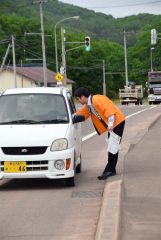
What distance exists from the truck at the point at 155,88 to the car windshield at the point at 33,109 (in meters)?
58.0

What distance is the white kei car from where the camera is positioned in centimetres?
1108

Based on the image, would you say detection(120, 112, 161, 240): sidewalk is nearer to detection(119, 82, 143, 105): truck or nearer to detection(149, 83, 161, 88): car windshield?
detection(149, 83, 161, 88): car windshield

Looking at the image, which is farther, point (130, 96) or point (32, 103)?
point (130, 96)

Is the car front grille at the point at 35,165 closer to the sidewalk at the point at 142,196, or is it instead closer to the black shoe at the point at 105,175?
the sidewalk at the point at 142,196

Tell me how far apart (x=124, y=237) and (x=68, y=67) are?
11899 cm

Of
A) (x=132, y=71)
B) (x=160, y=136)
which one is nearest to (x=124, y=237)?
(x=160, y=136)

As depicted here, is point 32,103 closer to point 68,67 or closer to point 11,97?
point 11,97

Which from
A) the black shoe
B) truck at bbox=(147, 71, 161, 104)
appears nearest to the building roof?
truck at bbox=(147, 71, 161, 104)

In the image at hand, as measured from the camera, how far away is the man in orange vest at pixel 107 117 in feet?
40.1

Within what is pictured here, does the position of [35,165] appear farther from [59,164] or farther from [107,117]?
[107,117]

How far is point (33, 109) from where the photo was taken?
1210 centimetres

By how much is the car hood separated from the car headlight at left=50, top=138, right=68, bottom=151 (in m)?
0.06

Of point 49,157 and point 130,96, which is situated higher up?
point 49,157

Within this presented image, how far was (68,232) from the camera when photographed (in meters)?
8.05
